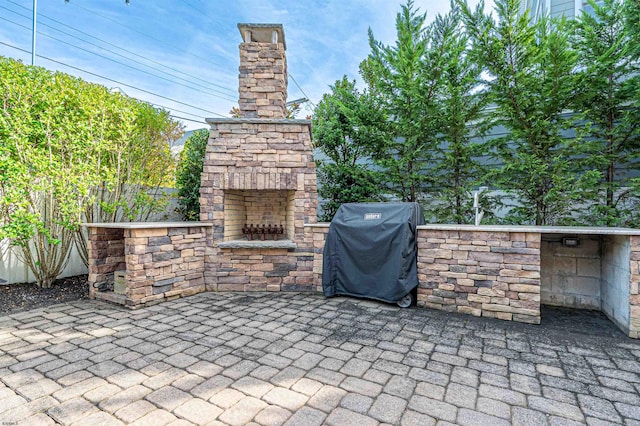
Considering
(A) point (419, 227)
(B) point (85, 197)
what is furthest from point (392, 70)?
(B) point (85, 197)

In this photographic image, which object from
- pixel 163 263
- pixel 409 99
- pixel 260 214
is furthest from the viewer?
pixel 260 214

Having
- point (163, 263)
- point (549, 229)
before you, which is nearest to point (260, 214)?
point (163, 263)

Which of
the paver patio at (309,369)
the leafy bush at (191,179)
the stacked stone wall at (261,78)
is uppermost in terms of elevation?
the stacked stone wall at (261,78)

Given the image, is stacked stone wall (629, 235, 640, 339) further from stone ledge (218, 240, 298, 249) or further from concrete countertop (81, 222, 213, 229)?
concrete countertop (81, 222, 213, 229)

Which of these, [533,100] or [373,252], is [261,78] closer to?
[373,252]

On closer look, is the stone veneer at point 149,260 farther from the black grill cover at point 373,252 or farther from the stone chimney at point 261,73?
the stone chimney at point 261,73

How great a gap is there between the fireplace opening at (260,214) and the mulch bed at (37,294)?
212 centimetres

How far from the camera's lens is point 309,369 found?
87.6 inches

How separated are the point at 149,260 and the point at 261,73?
320 centimetres

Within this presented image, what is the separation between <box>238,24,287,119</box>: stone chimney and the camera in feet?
16.1

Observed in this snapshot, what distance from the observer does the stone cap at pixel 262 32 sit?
16.1 feet

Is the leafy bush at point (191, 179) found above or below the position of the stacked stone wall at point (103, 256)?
above

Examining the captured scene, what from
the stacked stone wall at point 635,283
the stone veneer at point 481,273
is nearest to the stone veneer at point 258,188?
the stone veneer at point 481,273

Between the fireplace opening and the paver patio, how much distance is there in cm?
169
